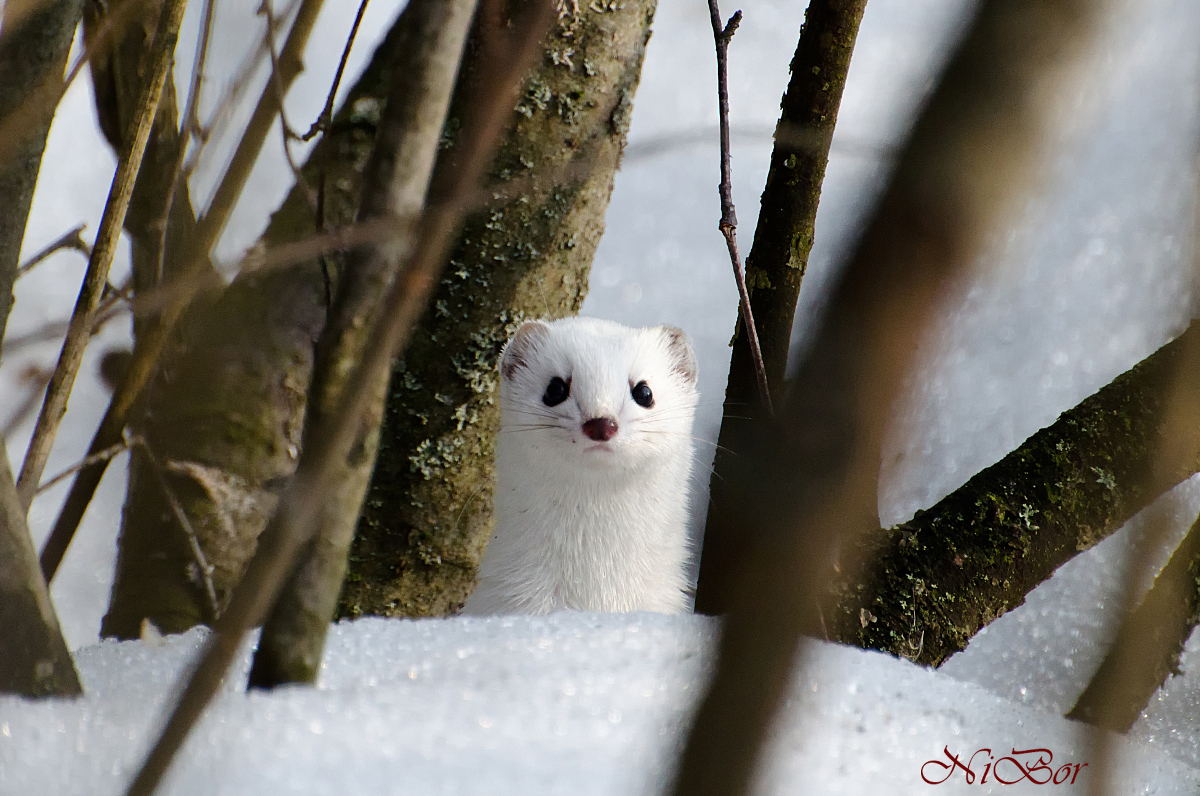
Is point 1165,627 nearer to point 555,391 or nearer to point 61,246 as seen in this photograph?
point 555,391

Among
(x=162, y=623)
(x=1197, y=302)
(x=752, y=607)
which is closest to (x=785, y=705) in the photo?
(x=752, y=607)

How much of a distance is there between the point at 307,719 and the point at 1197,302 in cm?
65

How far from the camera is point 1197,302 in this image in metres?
A: 0.55

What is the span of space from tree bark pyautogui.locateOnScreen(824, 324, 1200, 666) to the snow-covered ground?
14cm

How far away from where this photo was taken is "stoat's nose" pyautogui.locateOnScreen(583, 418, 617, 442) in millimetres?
1643

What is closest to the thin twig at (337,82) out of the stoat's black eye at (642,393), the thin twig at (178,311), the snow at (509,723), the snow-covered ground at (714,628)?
the snow-covered ground at (714,628)

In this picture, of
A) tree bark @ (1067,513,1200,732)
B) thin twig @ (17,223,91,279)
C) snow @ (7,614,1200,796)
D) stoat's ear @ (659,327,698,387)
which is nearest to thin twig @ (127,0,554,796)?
snow @ (7,614,1200,796)

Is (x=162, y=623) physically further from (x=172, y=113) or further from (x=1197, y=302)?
(x=1197, y=302)

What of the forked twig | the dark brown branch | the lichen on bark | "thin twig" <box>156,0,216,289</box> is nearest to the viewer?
the dark brown branch

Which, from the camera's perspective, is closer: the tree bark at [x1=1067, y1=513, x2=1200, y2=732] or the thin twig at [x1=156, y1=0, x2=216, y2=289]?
the tree bark at [x1=1067, y1=513, x2=1200, y2=732]

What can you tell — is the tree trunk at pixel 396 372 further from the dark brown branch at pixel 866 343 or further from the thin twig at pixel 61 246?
the dark brown branch at pixel 866 343

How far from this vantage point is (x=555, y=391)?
1.73 metres

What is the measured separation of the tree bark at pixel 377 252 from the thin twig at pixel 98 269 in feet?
1.73

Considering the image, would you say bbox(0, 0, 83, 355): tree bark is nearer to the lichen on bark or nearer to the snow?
the snow
